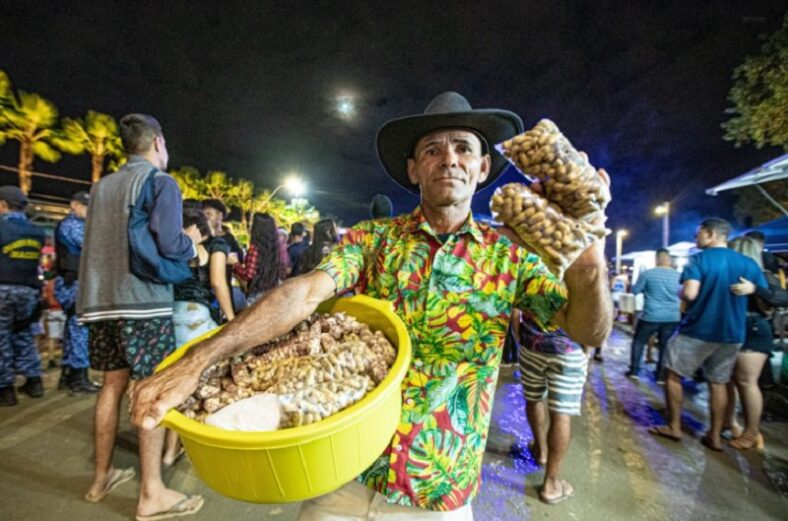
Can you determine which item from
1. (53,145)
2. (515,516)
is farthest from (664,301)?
(53,145)

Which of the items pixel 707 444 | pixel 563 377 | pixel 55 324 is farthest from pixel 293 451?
pixel 55 324

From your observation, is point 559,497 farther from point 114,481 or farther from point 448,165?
point 114,481

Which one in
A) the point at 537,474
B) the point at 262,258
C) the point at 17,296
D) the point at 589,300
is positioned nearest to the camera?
the point at 589,300

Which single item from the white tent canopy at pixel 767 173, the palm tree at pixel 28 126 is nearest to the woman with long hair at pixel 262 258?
the white tent canopy at pixel 767 173

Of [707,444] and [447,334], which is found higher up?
[447,334]

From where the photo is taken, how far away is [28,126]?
17.9 metres

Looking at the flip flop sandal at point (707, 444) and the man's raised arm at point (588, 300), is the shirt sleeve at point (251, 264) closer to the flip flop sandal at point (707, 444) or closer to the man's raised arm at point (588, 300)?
the man's raised arm at point (588, 300)

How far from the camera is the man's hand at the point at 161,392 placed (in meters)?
0.96

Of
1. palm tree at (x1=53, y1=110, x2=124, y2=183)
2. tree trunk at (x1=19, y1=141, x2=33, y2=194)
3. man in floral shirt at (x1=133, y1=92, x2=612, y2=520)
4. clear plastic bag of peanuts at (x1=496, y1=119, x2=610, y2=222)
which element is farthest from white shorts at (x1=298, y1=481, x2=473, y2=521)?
palm tree at (x1=53, y1=110, x2=124, y2=183)

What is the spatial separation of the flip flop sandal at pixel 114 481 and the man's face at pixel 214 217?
8.10 ft

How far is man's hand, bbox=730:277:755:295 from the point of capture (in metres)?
3.87

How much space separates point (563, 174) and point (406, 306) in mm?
845

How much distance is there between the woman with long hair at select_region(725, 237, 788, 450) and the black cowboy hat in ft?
13.4

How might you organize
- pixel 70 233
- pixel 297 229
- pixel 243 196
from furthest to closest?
pixel 243 196 < pixel 297 229 < pixel 70 233
